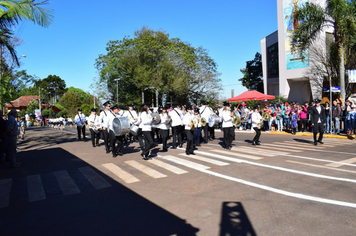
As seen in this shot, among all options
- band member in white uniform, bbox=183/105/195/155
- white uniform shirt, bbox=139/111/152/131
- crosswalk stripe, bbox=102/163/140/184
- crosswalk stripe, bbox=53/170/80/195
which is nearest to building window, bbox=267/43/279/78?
band member in white uniform, bbox=183/105/195/155

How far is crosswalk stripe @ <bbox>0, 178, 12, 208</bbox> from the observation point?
5.97 metres

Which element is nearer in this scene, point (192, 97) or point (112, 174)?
point (112, 174)

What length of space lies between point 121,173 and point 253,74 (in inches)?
2292

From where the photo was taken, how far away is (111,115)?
11.3m

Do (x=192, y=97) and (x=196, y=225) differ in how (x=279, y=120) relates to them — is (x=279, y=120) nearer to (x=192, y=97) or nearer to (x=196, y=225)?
(x=196, y=225)

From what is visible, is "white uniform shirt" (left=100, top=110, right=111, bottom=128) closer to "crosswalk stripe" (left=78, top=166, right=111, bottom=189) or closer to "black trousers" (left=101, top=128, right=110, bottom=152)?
"black trousers" (left=101, top=128, right=110, bottom=152)

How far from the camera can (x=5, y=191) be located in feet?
22.5

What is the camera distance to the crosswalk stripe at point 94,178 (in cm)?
696

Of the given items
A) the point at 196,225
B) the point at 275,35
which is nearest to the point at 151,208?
the point at 196,225

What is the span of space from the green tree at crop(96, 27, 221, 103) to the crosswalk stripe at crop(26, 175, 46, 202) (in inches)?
1473

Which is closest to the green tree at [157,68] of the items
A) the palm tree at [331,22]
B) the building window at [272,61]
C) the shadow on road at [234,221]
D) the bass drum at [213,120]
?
the building window at [272,61]

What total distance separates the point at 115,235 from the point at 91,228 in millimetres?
502

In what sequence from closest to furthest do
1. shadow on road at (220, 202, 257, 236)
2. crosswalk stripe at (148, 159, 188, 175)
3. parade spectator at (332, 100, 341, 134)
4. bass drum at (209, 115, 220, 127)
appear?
shadow on road at (220, 202, 257, 236)
crosswalk stripe at (148, 159, 188, 175)
bass drum at (209, 115, 220, 127)
parade spectator at (332, 100, 341, 134)

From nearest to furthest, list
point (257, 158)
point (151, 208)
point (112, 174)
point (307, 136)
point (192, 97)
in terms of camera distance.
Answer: point (151, 208)
point (112, 174)
point (257, 158)
point (307, 136)
point (192, 97)
